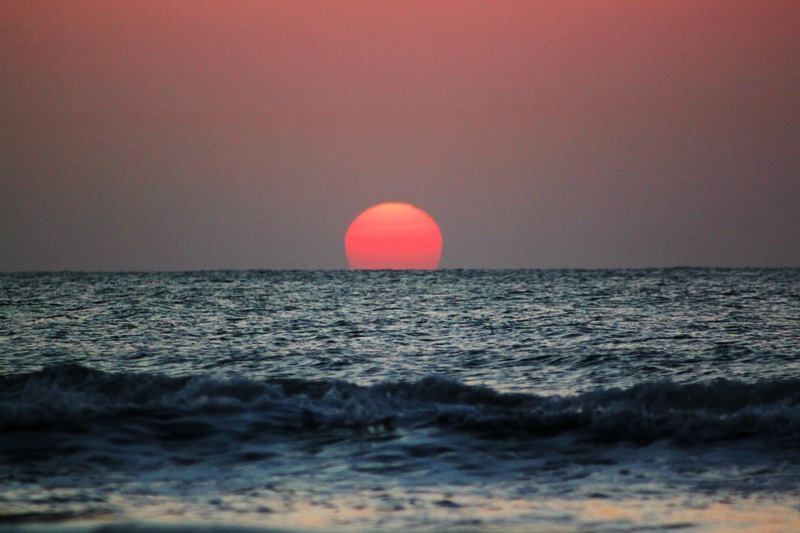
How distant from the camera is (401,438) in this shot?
45.1ft

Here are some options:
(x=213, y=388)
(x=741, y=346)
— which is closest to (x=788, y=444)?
(x=213, y=388)

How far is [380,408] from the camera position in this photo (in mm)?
16312

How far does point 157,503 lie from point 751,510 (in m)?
7.07

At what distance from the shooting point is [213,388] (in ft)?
58.9

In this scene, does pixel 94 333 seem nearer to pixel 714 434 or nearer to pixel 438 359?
pixel 438 359

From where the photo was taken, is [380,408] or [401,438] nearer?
[401,438]

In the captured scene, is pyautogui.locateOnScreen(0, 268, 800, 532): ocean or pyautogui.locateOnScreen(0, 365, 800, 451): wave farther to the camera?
pyautogui.locateOnScreen(0, 365, 800, 451): wave

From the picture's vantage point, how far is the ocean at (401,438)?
9.28 m

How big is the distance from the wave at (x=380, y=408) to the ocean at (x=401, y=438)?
61 mm

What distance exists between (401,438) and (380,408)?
2591 millimetres

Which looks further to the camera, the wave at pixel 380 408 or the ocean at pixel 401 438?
the wave at pixel 380 408

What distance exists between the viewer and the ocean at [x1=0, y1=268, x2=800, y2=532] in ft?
30.5

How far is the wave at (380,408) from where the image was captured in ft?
46.8

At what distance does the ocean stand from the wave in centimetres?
6
